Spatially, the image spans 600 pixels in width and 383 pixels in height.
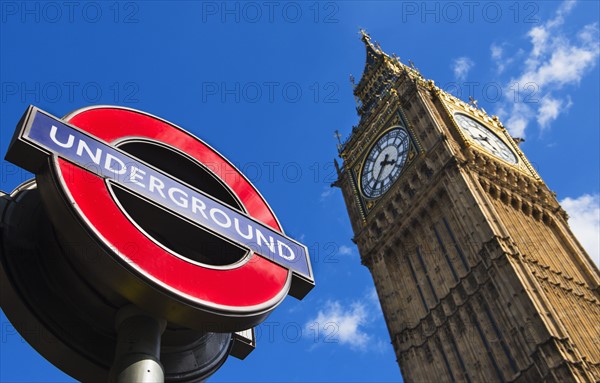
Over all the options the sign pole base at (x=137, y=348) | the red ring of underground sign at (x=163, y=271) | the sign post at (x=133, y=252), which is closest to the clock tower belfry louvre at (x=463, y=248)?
the sign post at (x=133, y=252)

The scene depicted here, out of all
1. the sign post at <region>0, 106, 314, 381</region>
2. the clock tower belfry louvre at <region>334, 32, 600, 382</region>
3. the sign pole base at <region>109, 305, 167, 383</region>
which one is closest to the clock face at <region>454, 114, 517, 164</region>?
the clock tower belfry louvre at <region>334, 32, 600, 382</region>

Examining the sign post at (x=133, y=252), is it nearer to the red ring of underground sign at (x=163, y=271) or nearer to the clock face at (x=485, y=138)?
the red ring of underground sign at (x=163, y=271)

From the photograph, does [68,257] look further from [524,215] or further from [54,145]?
[524,215]

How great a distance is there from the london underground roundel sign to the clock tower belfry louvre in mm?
25372

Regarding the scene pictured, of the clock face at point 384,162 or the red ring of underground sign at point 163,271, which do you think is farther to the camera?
the clock face at point 384,162

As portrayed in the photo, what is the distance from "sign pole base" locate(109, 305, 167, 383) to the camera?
4891 mm

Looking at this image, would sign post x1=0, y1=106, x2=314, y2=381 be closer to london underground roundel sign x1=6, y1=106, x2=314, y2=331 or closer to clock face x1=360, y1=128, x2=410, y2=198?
london underground roundel sign x1=6, y1=106, x2=314, y2=331

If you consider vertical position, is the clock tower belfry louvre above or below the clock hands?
below

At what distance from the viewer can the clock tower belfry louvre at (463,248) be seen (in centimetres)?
3131

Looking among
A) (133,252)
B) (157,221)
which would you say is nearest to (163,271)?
(133,252)

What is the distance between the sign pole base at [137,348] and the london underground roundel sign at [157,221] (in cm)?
21

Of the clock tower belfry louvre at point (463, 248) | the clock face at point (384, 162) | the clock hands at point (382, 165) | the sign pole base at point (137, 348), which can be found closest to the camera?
the sign pole base at point (137, 348)

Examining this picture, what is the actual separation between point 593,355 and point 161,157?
2929cm

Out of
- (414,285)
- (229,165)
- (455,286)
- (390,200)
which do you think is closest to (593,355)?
(455,286)
